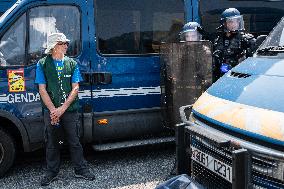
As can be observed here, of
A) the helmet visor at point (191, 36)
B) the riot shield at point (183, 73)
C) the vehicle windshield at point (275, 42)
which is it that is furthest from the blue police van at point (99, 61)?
the vehicle windshield at point (275, 42)

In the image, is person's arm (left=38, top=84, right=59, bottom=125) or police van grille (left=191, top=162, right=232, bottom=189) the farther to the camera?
person's arm (left=38, top=84, right=59, bottom=125)

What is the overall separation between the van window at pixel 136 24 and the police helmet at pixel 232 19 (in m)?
0.62

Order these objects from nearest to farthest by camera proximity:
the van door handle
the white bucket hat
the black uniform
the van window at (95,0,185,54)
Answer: the white bucket hat, the van door handle, the van window at (95,0,185,54), the black uniform

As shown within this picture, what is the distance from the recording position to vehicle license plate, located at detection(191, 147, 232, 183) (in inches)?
109

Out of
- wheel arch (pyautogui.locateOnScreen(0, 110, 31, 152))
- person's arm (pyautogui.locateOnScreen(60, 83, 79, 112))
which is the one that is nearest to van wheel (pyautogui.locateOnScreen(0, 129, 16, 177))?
wheel arch (pyautogui.locateOnScreen(0, 110, 31, 152))

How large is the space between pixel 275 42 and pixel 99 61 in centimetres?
235

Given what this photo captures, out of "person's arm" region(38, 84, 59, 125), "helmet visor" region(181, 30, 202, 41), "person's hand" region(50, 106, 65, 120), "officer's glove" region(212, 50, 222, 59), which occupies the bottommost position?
"person's hand" region(50, 106, 65, 120)

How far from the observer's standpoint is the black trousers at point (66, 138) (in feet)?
16.5

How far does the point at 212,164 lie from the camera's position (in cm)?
298

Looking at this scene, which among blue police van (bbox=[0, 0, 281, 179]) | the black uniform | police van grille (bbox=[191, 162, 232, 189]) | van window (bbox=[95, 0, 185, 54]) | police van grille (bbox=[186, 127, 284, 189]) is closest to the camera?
police van grille (bbox=[186, 127, 284, 189])

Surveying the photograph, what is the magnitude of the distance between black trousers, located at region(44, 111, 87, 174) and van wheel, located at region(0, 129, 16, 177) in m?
0.46

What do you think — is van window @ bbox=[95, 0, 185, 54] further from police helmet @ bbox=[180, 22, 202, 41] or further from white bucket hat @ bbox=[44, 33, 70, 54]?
white bucket hat @ bbox=[44, 33, 70, 54]

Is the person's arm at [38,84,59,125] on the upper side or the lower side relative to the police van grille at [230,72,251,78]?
lower

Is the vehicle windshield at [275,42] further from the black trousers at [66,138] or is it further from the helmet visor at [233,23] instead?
the black trousers at [66,138]
